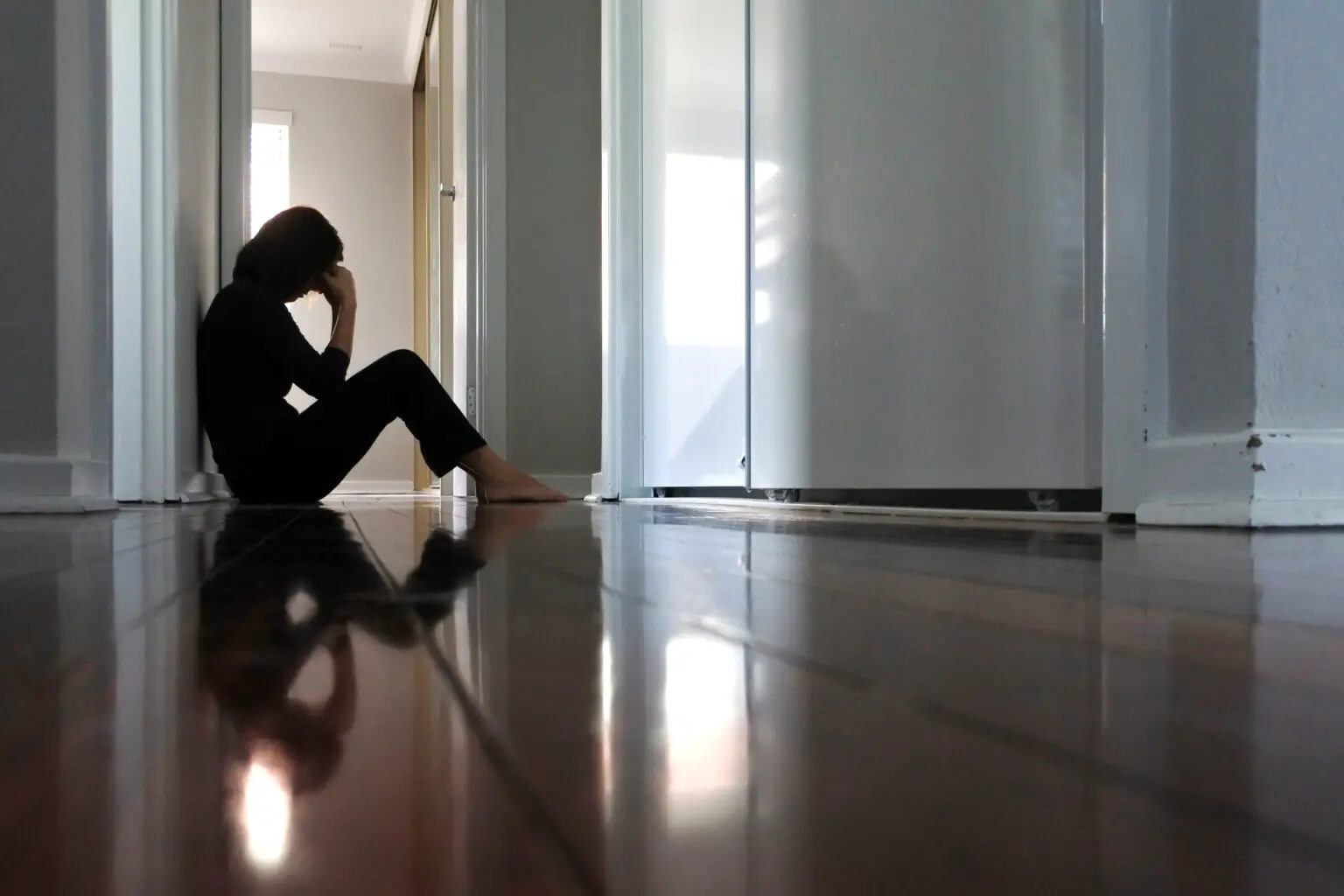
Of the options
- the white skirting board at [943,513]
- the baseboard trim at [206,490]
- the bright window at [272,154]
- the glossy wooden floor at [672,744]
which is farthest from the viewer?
the bright window at [272,154]

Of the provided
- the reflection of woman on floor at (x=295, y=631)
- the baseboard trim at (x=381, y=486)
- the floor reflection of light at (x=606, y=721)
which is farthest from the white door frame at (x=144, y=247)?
the baseboard trim at (x=381, y=486)

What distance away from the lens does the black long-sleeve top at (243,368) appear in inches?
97.3

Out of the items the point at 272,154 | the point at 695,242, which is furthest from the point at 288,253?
the point at 272,154

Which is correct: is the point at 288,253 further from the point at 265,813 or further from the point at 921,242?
the point at 265,813

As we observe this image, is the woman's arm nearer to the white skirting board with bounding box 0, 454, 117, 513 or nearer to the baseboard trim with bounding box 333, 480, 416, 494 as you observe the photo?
the white skirting board with bounding box 0, 454, 117, 513

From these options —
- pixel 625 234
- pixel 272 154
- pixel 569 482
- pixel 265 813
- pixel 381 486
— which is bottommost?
pixel 381 486

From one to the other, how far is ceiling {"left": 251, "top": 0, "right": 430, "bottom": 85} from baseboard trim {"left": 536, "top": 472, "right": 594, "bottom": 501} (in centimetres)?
350

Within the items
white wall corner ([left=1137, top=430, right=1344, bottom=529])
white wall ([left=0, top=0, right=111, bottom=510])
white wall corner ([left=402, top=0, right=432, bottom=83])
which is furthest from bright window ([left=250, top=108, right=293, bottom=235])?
white wall corner ([left=1137, top=430, right=1344, bottom=529])

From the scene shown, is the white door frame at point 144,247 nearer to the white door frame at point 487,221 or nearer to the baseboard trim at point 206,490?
the baseboard trim at point 206,490

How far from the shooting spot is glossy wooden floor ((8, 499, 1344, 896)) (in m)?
0.12

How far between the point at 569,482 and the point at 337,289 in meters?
0.87

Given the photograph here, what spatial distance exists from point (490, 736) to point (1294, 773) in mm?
127

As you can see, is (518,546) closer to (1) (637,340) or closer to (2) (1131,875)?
(2) (1131,875)

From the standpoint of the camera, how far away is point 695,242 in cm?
250
